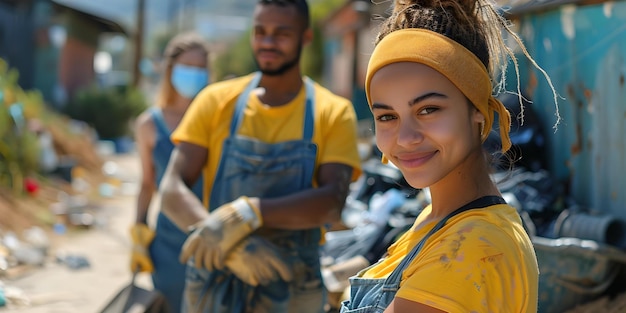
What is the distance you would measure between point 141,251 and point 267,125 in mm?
1659

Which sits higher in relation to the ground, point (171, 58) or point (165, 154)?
point (171, 58)

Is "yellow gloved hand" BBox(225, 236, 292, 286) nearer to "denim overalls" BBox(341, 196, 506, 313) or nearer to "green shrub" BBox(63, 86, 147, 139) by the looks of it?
"denim overalls" BBox(341, 196, 506, 313)

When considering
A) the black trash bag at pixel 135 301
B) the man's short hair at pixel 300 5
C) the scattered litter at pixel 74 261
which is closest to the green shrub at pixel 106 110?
the scattered litter at pixel 74 261

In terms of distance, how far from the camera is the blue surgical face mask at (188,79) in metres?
5.44

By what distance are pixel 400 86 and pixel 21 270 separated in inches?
260

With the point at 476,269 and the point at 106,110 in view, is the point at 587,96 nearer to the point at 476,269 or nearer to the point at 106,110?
the point at 476,269

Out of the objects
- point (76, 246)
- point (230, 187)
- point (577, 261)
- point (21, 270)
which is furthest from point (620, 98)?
point (76, 246)

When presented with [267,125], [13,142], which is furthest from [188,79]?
[13,142]

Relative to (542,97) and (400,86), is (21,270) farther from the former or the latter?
(400,86)

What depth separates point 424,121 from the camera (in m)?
1.79

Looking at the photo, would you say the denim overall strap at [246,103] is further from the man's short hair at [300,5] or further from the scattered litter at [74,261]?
the scattered litter at [74,261]

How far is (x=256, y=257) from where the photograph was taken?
3.15 metres

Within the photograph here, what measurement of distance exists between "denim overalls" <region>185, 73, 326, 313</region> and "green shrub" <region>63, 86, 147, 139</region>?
20.1 m

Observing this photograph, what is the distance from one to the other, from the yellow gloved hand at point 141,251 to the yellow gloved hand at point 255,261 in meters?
1.53
